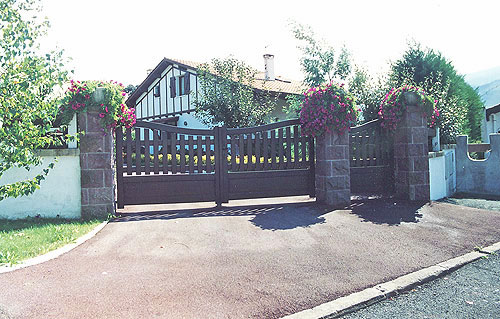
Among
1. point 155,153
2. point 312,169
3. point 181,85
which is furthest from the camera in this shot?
point 181,85

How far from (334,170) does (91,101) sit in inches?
179

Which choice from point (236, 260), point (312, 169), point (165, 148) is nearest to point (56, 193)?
point (165, 148)

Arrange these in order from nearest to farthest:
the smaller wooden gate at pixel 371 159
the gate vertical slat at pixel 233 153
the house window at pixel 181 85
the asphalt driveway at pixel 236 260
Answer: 1. the asphalt driveway at pixel 236 260
2. the gate vertical slat at pixel 233 153
3. the smaller wooden gate at pixel 371 159
4. the house window at pixel 181 85

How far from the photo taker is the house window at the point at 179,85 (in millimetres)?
22703

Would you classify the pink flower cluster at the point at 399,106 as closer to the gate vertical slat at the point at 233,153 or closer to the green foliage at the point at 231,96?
the gate vertical slat at the point at 233,153

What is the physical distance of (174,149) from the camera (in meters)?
7.59

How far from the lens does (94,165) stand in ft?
22.3

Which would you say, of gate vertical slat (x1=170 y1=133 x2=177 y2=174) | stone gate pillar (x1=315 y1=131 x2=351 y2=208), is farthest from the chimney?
gate vertical slat (x1=170 y1=133 x2=177 y2=174)

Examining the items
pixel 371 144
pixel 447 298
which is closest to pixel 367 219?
pixel 371 144

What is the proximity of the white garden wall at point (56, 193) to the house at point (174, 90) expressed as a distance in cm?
1465

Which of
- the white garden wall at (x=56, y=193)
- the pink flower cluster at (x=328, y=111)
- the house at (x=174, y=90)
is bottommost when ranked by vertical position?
the white garden wall at (x=56, y=193)

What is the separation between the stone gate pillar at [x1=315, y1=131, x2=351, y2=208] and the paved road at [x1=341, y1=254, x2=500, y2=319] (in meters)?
3.34

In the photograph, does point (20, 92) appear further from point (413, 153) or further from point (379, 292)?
point (413, 153)

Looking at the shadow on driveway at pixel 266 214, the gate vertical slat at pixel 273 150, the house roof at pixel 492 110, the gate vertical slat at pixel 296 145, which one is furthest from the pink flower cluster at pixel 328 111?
the house roof at pixel 492 110
